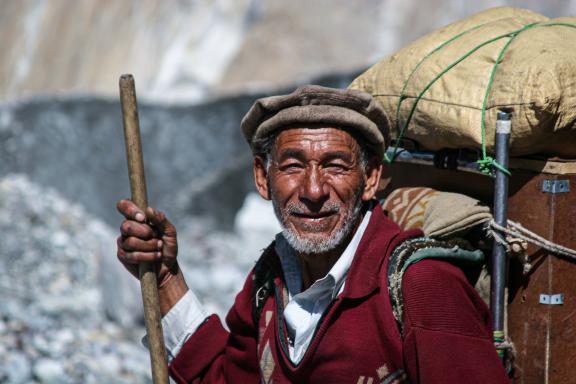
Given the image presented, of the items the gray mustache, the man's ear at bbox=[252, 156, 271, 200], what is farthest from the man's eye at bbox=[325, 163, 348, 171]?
the man's ear at bbox=[252, 156, 271, 200]

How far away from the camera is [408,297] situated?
2082mm

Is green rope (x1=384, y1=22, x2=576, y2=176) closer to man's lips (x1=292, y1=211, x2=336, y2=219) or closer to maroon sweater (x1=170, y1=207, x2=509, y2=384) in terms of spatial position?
maroon sweater (x1=170, y1=207, x2=509, y2=384)

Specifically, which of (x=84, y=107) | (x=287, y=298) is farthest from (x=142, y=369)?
(x=84, y=107)

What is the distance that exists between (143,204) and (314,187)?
1.75ft

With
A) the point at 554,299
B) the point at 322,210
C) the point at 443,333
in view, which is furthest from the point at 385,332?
the point at 554,299

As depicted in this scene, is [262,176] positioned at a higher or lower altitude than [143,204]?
higher

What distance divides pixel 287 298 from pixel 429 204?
0.56 metres

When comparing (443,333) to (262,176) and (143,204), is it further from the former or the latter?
(143,204)

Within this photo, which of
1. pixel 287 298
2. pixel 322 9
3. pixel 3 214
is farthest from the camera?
pixel 322 9

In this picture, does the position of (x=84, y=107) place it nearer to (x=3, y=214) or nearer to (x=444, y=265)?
(x=3, y=214)

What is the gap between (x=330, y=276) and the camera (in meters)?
2.28

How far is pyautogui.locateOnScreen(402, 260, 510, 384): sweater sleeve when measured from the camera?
1987 mm

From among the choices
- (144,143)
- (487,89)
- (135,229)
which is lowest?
(135,229)

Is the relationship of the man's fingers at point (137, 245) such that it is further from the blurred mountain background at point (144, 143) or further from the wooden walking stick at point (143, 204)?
the blurred mountain background at point (144, 143)
